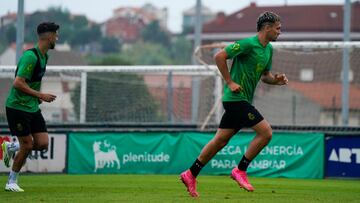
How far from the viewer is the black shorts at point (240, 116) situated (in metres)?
12.8

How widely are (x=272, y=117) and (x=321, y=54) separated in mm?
4813

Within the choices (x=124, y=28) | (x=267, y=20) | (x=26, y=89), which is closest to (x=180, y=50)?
(x=124, y=28)

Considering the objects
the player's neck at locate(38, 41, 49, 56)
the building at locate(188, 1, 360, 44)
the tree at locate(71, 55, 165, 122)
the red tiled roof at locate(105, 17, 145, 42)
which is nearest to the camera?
the player's neck at locate(38, 41, 49, 56)

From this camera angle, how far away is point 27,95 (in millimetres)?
14133

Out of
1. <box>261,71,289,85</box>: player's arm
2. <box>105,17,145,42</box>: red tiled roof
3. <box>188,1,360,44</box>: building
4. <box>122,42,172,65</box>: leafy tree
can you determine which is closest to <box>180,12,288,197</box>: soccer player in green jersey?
<box>261,71,289,85</box>: player's arm

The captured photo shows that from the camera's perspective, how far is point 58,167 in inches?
872

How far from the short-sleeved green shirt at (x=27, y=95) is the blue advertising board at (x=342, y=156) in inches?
343

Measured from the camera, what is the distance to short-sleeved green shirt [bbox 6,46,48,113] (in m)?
13.9

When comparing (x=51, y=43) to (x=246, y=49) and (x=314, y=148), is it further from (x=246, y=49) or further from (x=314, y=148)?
(x=314, y=148)

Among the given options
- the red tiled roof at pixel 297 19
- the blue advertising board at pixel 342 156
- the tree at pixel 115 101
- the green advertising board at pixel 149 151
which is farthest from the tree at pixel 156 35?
the blue advertising board at pixel 342 156

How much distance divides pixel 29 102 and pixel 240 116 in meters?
3.28

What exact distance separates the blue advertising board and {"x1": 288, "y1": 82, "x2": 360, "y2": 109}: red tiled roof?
9.87 m

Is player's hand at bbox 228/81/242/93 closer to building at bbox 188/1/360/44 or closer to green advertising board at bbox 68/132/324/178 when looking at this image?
green advertising board at bbox 68/132/324/178

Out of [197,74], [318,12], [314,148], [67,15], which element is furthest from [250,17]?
[314,148]
